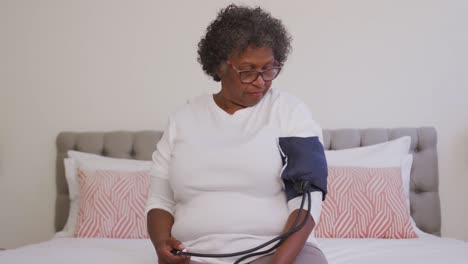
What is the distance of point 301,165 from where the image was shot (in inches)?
51.7

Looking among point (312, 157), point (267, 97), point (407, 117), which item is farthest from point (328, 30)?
point (312, 157)

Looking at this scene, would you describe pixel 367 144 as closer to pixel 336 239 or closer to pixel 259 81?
pixel 336 239

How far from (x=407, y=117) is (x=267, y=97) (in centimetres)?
147

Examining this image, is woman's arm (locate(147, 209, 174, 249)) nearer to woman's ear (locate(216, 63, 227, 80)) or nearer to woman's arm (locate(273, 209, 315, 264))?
woman's arm (locate(273, 209, 315, 264))

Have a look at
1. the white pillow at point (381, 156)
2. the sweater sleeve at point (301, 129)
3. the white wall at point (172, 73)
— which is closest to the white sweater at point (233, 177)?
the sweater sleeve at point (301, 129)

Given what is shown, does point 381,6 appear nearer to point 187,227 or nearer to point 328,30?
point 328,30

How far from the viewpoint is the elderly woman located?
1.32 meters

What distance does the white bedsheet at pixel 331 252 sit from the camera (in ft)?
5.99

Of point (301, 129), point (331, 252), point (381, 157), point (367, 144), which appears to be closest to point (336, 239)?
point (331, 252)

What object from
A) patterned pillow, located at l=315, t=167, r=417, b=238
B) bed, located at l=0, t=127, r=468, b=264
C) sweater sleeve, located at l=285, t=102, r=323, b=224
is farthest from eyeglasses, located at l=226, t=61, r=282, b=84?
patterned pillow, located at l=315, t=167, r=417, b=238

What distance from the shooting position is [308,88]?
2.81 metres

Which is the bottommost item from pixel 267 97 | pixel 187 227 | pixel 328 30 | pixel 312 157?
pixel 187 227

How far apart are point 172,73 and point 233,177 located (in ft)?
5.38

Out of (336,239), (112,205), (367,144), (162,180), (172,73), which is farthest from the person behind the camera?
(172,73)
